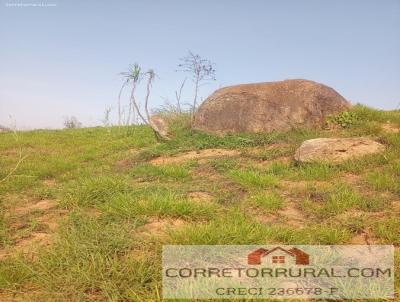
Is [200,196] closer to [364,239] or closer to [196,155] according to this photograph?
[364,239]

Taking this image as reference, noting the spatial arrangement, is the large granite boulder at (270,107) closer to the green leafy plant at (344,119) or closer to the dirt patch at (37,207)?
the green leafy plant at (344,119)

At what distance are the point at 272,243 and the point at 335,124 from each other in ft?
20.2

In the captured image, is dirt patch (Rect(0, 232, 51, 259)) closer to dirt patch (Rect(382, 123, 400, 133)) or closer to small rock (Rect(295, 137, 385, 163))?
small rock (Rect(295, 137, 385, 163))

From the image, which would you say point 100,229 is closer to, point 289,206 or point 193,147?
point 289,206

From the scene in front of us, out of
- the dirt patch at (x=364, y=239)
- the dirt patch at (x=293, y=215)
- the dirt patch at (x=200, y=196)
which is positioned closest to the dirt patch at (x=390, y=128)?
the dirt patch at (x=293, y=215)

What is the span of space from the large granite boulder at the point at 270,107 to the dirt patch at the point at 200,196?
174 inches

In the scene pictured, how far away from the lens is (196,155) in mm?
7531

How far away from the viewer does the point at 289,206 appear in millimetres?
4367

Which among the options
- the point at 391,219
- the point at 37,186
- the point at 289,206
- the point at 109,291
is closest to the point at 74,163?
the point at 37,186

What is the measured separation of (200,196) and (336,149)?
276 cm

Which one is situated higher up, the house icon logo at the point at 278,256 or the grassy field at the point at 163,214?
the grassy field at the point at 163,214

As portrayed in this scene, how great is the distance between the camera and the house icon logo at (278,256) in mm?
2961

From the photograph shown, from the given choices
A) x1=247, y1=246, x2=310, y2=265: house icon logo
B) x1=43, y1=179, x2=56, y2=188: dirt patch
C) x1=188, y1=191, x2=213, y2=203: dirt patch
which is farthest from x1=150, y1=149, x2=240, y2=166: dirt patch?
x1=247, y1=246, x2=310, y2=265: house icon logo

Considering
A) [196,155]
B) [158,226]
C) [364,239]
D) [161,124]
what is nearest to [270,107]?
[196,155]
